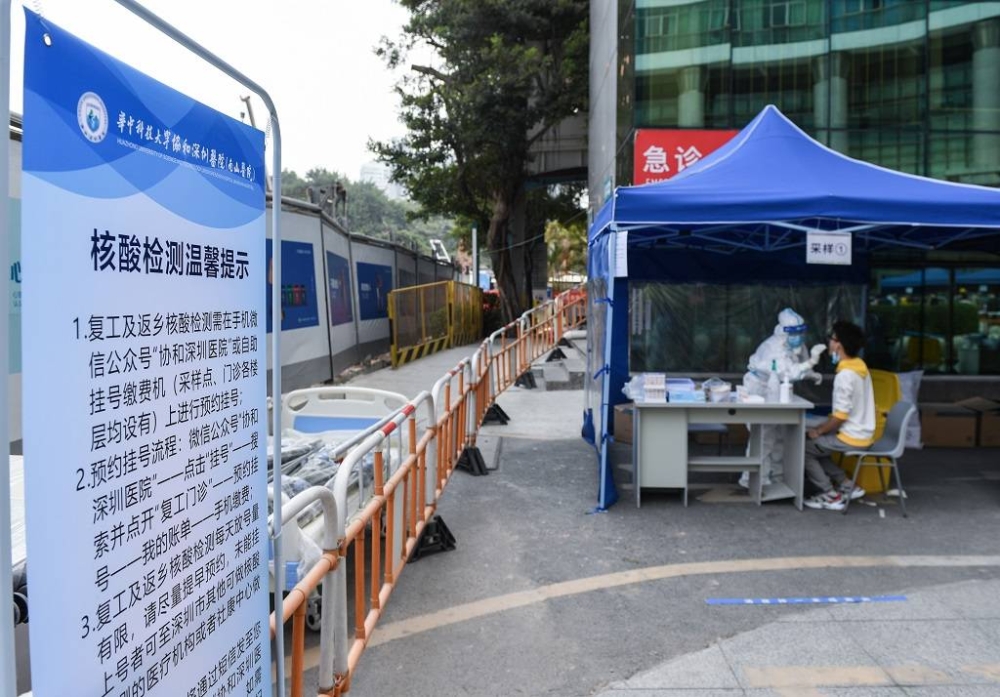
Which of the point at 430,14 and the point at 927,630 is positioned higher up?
the point at 430,14

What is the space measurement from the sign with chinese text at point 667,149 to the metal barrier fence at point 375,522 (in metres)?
3.12

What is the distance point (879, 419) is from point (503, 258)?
18.8m

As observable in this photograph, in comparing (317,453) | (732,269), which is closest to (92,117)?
(317,453)

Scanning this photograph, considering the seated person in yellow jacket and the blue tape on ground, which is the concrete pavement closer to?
the blue tape on ground

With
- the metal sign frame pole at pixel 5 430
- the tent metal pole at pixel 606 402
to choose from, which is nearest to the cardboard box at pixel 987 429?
the tent metal pole at pixel 606 402

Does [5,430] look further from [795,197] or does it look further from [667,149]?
[667,149]

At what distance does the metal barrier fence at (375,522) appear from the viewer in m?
2.78

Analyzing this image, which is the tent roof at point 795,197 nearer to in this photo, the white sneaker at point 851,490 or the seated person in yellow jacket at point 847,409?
the seated person in yellow jacket at point 847,409

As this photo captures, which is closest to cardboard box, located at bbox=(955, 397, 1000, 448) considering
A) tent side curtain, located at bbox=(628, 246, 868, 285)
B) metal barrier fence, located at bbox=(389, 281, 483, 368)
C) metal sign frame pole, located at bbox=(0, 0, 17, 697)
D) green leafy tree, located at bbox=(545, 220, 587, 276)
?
tent side curtain, located at bbox=(628, 246, 868, 285)

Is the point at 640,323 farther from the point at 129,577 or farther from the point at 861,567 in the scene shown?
the point at 129,577

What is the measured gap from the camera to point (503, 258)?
25.1 meters

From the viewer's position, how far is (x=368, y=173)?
115m

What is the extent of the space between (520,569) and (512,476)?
2412mm

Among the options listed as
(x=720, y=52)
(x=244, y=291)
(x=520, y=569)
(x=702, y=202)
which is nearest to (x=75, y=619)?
(x=244, y=291)
